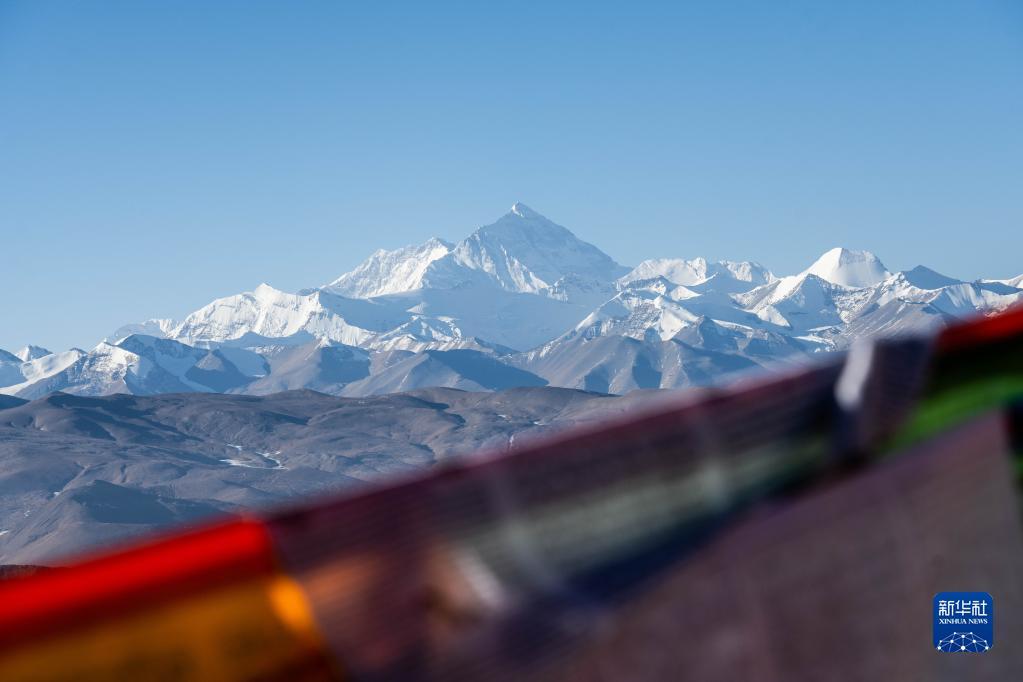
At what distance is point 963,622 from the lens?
246 cm

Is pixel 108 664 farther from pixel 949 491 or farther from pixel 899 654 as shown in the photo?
pixel 949 491

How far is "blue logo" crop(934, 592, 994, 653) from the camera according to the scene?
240cm

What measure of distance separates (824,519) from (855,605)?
0.19m

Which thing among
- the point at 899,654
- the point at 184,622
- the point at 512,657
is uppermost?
the point at 184,622

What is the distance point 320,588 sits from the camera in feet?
5.67

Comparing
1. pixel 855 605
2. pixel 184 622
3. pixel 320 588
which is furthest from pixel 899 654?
pixel 184 622

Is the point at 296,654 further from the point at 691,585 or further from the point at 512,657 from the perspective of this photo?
the point at 691,585

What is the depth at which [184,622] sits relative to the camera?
1663 millimetres

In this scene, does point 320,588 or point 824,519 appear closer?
point 320,588

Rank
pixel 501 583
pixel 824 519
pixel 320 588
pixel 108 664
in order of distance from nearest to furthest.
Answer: pixel 108 664, pixel 320 588, pixel 501 583, pixel 824 519

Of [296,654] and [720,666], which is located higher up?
[296,654]

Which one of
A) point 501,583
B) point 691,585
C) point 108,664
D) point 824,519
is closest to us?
point 108,664

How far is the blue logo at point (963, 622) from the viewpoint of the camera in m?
2.40

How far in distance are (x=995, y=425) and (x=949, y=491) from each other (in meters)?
0.25
